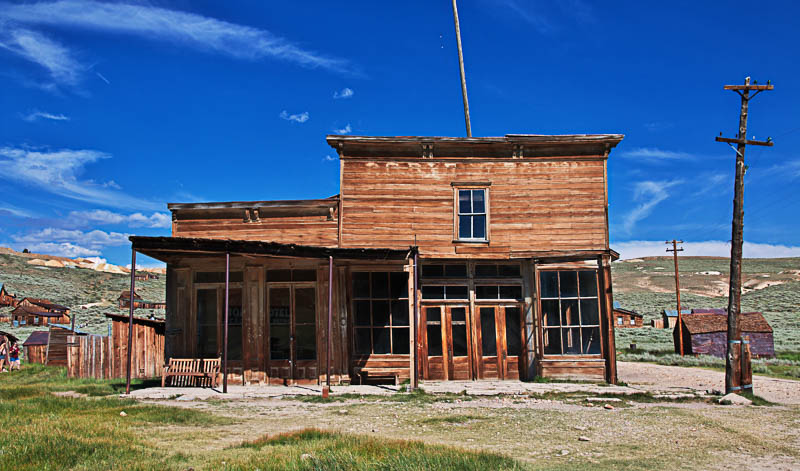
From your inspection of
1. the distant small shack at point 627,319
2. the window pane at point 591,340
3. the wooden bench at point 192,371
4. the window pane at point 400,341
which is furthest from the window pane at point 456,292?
the distant small shack at point 627,319

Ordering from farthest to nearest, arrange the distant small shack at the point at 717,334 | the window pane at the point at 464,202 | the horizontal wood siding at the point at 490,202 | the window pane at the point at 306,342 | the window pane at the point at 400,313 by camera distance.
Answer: the distant small shack at the point at 717,334
the window pane at the point at 464,202
the horizontal wood siding at the point at 490,202
the window pane at the point at 400,313
the window pane at the point at 306,342

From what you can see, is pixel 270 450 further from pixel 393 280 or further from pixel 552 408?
pixel 393 280

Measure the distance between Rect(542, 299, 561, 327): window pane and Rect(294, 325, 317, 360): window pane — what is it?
227 inches

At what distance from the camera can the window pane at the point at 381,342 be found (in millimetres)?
14609

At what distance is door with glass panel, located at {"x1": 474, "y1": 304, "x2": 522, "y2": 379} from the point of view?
15125 mm

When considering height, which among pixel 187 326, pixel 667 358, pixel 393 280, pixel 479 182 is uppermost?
pixel 479 182

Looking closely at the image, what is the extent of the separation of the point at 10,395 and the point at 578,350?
12.7 meters

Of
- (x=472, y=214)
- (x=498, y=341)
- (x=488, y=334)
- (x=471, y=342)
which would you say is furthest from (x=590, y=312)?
(x=472, y=214)

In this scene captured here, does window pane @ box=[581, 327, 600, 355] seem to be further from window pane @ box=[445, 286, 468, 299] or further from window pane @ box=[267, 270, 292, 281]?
window pane @ box=[267, 270, 292, 281]

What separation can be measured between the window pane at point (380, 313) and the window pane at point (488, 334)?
2521 millimetres

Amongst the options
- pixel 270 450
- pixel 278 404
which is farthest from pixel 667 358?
pixel 270 450

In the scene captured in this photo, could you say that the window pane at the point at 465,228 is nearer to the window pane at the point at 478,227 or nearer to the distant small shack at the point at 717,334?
the window pane at the point at 478,227

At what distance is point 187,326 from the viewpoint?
14.7 metres

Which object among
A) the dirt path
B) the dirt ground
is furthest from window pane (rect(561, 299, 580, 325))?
the dirt path
